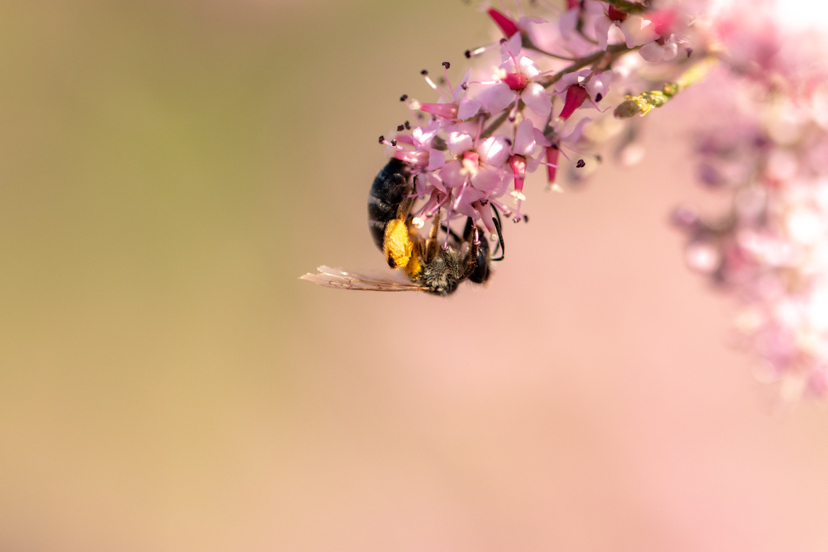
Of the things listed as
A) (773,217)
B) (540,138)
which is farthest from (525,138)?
Answer: (773,217)

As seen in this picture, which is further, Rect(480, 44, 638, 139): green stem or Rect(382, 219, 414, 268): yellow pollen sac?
Rect(382, 219, 414, 268): yellow pollen sac

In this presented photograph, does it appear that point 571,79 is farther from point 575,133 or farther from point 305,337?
point 305,337

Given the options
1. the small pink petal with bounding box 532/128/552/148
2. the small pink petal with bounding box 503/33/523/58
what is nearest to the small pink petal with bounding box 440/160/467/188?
the small pink petal with bounding box 532/128/552/148

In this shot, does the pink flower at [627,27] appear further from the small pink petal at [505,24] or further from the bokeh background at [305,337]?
the bokeh background at [305,337]

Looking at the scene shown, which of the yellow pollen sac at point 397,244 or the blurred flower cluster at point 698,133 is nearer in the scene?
the blurred flower cluster at point 698,133

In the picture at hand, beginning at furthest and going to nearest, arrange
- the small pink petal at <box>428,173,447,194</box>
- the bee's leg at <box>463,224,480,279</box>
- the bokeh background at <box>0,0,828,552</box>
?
the bokeh background at <box>0,0,828,552</box>, the bee's leg at <box>463,224,480,279</box>, the small pink petal at <box>428,173,447,194</box>

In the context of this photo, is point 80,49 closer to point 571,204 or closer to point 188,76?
point 188,76

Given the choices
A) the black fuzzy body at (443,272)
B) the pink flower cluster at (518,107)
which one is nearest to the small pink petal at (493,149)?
the pink flower cluster at (518,107)

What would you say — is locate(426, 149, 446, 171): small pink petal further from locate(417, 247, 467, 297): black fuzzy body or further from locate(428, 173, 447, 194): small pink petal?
locate(417, 247, 467, 297): black fuzzy body
